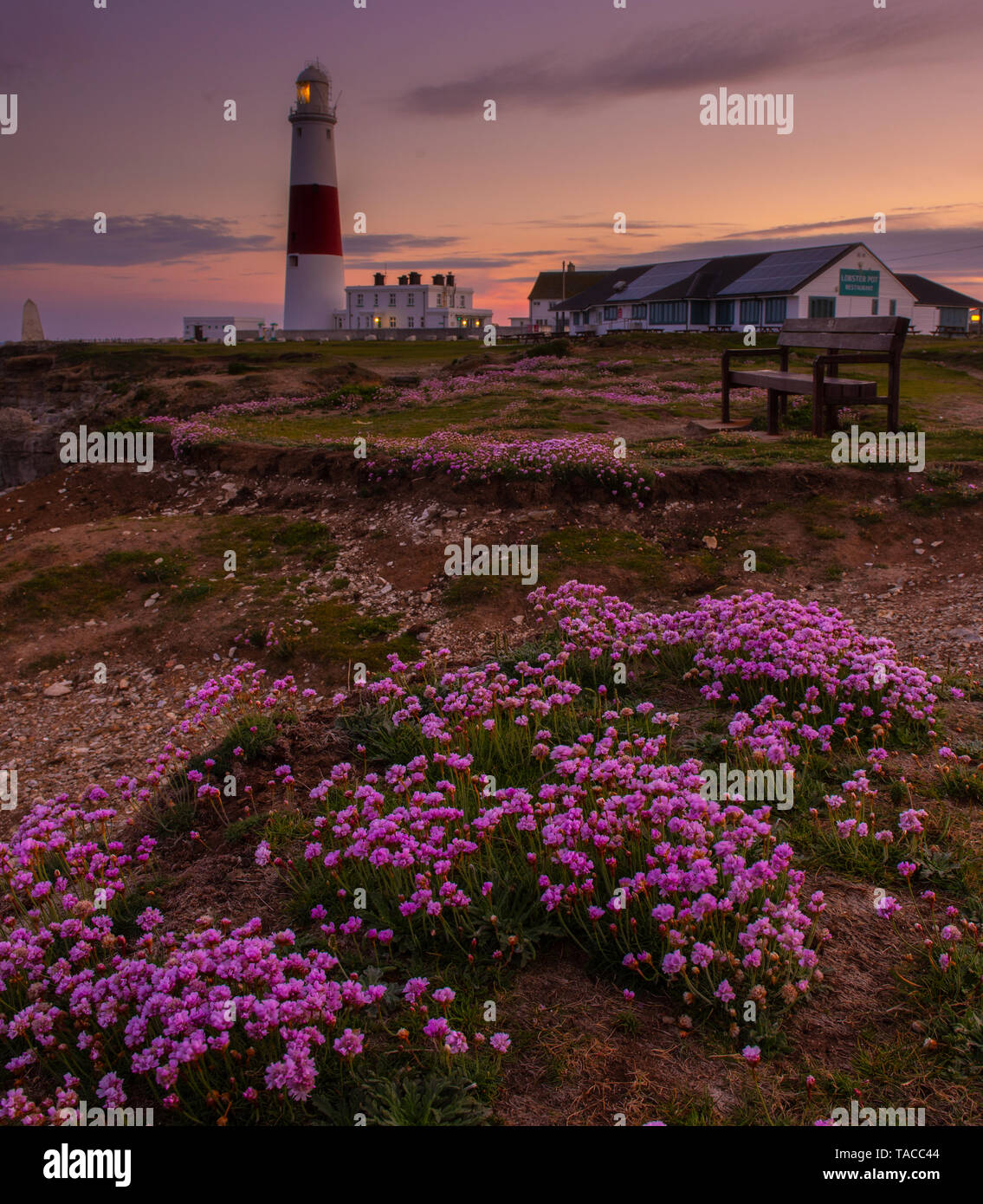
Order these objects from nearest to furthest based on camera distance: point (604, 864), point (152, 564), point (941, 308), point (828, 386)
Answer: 1. point (604, 864)
2. point (152, 564)
3. point (828, 386)
4. point (941, 308)

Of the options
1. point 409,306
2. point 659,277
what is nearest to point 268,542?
point 659,277

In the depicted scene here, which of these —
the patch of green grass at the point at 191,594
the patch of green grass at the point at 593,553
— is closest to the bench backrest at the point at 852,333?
the patch of green grass at the point at 593,553

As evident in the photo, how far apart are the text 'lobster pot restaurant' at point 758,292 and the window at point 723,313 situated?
61mm

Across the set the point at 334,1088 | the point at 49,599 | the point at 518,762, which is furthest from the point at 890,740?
the point at 49,599

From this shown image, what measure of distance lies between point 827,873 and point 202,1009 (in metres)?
3.22

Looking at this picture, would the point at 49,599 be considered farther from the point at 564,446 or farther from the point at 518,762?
the point at 518,762

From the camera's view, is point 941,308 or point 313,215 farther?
point 941,308

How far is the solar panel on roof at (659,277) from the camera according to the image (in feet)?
222

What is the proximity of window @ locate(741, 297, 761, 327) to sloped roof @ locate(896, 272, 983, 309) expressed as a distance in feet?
64.1

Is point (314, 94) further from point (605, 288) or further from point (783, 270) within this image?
point (783, 270)

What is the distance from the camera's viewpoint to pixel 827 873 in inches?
187

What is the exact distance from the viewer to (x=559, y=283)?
100188mm

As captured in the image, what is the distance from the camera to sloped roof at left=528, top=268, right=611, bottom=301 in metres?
97.1

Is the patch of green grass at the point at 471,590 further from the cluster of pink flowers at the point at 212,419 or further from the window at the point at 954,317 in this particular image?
the window at the point at 954,317
